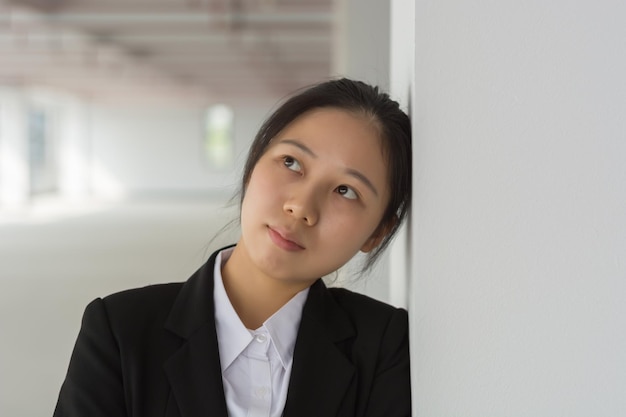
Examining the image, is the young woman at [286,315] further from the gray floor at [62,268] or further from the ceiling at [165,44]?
the ceiling at [165,44]

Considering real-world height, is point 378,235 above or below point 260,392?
above

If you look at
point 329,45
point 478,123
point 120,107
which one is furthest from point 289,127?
point 120,107

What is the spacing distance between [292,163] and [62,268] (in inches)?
319

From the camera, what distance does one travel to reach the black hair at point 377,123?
146 centimetres

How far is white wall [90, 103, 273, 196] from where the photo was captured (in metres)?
26.1

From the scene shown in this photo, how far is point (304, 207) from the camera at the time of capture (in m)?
1.35

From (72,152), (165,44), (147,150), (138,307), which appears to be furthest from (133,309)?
(147,150)

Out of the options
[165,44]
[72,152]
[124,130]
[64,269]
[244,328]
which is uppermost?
[165,44]

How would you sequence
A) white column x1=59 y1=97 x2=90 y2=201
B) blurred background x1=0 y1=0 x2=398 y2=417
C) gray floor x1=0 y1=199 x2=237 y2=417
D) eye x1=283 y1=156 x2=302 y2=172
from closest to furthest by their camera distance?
eye x1=283 y1=156 x2=302 y2=172, gray floor x1=0 y1=199 x2=237 y2=417, blurred background x1=0 y1=0 x2=398 y2=417, white column x1=59 y1=97 x2=90 y2=201

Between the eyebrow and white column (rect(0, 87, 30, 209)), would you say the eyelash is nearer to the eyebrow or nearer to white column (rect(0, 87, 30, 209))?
the eyebrow

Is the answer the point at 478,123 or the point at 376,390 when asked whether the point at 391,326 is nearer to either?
the point at 376,390

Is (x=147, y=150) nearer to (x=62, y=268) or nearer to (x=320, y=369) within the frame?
(x=62, y=268)

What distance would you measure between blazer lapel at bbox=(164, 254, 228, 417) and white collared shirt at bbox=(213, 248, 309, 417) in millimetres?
39

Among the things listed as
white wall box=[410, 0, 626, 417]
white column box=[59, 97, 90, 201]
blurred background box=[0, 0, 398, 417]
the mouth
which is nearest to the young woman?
the mouth
